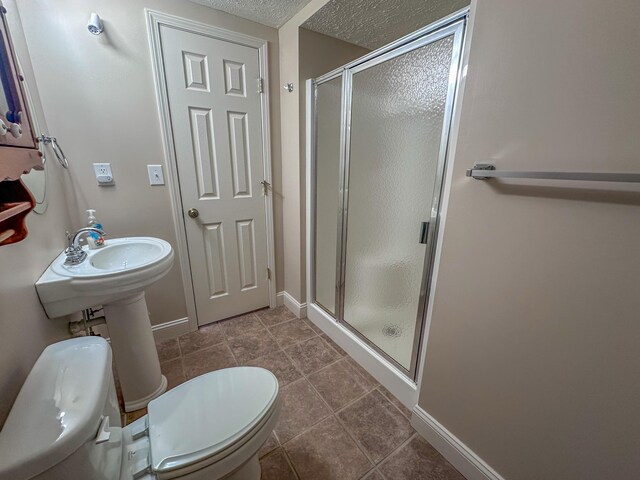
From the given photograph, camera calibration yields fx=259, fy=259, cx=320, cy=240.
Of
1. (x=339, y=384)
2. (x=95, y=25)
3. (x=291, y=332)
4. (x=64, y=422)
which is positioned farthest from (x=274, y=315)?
(x=95, y=25)

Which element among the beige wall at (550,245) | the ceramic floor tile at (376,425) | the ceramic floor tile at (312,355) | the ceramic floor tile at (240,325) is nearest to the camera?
the beige wall at (550,245)

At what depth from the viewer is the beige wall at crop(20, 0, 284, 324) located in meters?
1.23

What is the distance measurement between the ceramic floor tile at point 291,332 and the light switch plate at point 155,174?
1266 mm

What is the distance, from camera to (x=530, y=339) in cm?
81

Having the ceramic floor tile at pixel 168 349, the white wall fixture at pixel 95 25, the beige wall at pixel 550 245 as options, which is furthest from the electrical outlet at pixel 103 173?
the beige wall at pixel 550 245

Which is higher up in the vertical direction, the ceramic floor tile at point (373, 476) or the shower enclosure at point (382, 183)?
the shower enclosure at point (382, 183)

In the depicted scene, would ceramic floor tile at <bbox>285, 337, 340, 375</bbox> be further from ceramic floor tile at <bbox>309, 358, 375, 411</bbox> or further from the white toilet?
the white toilet

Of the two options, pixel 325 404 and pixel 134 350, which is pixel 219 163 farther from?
pixel 325 404

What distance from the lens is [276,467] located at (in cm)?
109

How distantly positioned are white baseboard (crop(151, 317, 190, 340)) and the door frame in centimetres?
4

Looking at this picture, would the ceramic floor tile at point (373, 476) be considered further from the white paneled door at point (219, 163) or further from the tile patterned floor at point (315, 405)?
the white paneled door at point (219, 163)

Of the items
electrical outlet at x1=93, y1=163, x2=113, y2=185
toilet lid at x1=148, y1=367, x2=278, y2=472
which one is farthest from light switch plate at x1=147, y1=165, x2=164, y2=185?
toilet lid at x1=148, y1=367, x2=278, y2=472

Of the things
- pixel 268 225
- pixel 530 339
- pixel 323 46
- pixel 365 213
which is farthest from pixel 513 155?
pixel 268 225

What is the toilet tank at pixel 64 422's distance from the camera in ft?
1.44
